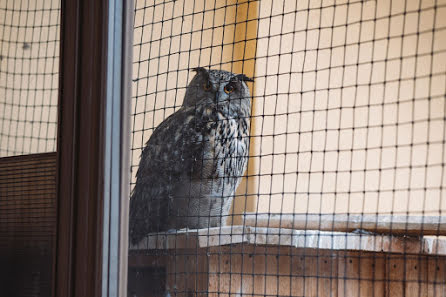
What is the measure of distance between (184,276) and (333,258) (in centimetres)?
29

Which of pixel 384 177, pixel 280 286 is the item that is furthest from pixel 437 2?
pixel 384 177

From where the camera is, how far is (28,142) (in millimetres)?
862

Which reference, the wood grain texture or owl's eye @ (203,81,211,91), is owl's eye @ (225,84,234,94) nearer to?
owl's eye @ (203,81,211,91)

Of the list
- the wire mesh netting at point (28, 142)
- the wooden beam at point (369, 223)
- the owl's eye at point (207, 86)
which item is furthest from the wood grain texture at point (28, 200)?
the owl's eye at point (207, 86)

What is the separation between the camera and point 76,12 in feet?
2.60

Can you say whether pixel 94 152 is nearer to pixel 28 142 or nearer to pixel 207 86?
pixel 28 142

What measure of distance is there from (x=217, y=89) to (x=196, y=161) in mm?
420

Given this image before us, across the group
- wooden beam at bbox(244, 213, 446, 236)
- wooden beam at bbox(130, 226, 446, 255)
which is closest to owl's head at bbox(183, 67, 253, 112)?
wooden beam at bbox(244, 213, 446, 236)

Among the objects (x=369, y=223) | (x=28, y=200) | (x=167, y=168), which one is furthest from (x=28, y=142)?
(x=369, y=223)

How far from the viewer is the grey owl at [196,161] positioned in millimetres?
991

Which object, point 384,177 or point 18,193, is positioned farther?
point 384,177

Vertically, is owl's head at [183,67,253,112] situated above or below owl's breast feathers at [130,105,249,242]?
above

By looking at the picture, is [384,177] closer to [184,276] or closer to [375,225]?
[375,225]

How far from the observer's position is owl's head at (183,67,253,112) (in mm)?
1525
